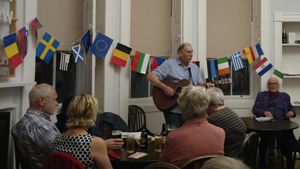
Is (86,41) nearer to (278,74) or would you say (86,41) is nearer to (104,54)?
(104,54)

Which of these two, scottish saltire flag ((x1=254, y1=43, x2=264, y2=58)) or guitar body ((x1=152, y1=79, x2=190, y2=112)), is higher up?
scottish saltire flag ((x1=254, y1=43, x2=264, y2=58))

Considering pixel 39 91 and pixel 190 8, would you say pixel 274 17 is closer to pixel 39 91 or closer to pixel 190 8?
pixel 190 8

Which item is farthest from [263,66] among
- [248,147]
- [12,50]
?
[12,50]

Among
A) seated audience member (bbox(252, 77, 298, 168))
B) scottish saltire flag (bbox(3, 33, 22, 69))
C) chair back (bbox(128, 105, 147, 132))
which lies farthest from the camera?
seated audience member (bbox(252, 77, 298, 168))

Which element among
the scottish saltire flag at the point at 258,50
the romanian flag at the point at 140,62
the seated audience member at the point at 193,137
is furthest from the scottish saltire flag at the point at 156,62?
the seated audience member at the point at 193,137

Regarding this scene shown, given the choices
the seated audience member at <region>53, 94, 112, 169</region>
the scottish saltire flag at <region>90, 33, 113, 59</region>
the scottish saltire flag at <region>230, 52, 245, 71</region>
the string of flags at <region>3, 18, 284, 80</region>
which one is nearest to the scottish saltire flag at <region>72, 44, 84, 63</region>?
the string of flags at <region>3, 18, 284, 80</region>

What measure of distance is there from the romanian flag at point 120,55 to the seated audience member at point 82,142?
2.06 meters

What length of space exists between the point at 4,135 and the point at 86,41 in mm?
1539

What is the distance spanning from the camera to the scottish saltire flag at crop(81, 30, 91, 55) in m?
3.58

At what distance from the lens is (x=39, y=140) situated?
2.17 meters

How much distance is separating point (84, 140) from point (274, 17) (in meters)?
4.00

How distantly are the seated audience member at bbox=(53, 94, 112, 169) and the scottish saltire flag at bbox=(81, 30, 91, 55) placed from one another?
178 cm

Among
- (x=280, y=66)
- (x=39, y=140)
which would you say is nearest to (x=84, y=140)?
(x=39, y=140)

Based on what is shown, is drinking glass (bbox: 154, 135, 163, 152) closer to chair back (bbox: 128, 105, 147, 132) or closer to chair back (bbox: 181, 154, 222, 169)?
chair back (bbox: 181, 154, 222, 169)
